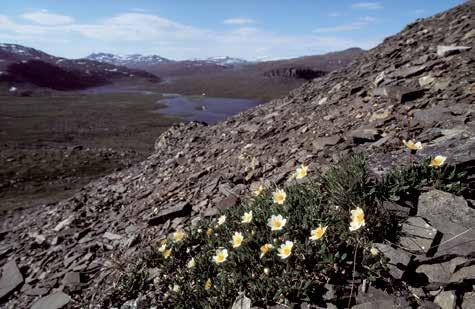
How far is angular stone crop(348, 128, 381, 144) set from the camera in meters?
5.02

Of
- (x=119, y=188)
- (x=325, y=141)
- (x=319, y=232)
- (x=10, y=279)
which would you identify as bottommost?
(x=10, y=279)

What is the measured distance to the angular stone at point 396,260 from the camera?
259 cm

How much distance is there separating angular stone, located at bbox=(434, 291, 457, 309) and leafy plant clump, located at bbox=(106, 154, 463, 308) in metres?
0.41

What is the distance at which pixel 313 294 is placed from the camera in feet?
9.16

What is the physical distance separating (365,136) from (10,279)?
22.2 ft

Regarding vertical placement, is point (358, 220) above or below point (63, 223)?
above

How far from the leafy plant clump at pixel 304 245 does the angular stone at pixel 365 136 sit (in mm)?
1715

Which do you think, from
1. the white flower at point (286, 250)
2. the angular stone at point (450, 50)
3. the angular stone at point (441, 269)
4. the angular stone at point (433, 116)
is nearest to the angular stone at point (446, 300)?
the angular stone at point (441, 269)

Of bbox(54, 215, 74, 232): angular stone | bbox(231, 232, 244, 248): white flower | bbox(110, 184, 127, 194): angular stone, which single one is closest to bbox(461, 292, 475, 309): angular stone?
bbox(231, 232, 244, 248): white flower

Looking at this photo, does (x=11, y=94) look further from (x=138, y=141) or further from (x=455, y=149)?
(x=455, y=149)

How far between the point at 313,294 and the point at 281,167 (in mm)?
3077

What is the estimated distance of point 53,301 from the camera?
16.1ft

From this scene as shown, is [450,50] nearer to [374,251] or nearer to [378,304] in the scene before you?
[374,251]

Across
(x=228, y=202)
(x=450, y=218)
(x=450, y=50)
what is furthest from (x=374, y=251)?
(x=450, y=50)
